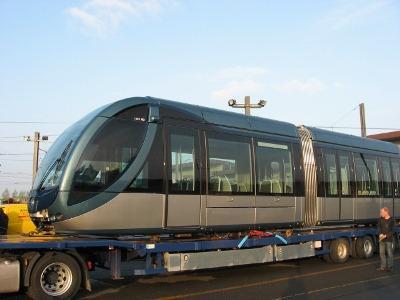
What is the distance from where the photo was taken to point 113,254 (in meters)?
9.02

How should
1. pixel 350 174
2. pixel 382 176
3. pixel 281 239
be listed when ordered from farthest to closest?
pixel 382 176, pixel 350 174, pixel 281 239

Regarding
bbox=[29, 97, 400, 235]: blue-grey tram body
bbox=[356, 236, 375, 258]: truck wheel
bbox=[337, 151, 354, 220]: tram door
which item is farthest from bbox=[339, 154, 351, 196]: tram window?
bbox=[356, 236, 375, 258]: truck wheel

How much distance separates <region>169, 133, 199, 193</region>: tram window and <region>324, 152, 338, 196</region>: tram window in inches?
203

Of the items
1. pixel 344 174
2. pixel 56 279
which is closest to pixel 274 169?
pixel 344 174

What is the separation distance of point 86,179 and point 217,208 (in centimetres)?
304

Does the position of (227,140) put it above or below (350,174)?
Result: above

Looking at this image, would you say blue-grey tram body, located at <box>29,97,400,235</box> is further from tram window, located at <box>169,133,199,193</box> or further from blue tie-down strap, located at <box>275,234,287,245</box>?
blue tie-down strap, located at <box>275,234,287,245</box>

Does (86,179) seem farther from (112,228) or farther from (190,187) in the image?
(190,187)

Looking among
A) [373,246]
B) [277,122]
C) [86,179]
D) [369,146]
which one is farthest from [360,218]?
[86,179]

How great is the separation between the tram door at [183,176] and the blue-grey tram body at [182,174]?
2 cm

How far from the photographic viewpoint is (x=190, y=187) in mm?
10141

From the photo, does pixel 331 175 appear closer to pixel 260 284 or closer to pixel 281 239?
pixel 281 239

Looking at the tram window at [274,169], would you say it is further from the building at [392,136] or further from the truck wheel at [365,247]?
the building at [392,136]

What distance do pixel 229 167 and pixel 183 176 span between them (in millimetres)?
1415
